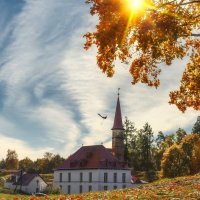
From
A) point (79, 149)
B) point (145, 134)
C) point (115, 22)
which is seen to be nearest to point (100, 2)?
point (115, 22)

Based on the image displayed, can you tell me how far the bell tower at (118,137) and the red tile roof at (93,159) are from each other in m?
11.3

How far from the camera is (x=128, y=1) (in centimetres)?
1543

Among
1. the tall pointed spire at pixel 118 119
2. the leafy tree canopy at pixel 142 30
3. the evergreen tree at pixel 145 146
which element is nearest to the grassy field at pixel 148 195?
the leafy tree canopy at pixel 142 30

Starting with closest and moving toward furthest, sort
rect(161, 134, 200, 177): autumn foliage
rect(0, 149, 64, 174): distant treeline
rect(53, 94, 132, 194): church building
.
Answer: rect(161, 134, 200, 177): autumn foliage → rect(53, 94, 132, 194): church building → rect(0, 149, 64, 174): distant treeline

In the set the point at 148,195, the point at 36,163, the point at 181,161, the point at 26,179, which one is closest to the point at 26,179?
the point at 26,179

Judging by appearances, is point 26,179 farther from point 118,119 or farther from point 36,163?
point 36,163

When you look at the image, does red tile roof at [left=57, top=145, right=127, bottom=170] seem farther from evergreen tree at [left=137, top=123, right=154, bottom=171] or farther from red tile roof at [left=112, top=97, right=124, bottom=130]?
evergreen tree at [left=137, top=123, right=154, bottom=171]

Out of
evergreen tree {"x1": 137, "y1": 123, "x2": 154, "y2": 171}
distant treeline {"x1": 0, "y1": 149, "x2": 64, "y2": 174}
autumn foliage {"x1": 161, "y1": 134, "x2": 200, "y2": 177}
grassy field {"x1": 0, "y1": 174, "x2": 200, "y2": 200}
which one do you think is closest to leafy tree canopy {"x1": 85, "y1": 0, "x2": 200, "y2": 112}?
grassy field {"x1": 0, "y1": 174, "x2": 200, "y2": 200}

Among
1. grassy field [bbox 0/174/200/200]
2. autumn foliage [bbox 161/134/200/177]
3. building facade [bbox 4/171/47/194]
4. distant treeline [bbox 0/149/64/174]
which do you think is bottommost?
grassy field [bbox 0/174/200/200]

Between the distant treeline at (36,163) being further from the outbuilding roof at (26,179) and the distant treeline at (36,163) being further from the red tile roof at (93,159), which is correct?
the red tile roof at (93,159)

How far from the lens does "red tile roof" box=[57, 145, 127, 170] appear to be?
294 ft

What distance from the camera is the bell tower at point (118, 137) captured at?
104438 millimetres

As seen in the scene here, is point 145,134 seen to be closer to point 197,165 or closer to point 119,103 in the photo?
point 119,103

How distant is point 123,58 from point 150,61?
63.1 inches
